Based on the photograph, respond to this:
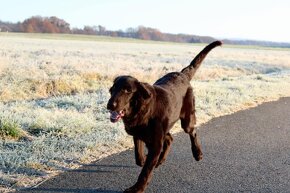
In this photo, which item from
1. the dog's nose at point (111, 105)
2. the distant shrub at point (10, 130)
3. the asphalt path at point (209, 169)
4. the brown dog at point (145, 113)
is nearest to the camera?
the dog's nose at point (111, 105)

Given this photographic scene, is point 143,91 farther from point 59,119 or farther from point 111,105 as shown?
point 59,119

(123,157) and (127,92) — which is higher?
(127,92)

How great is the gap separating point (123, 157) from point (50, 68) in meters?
11.3

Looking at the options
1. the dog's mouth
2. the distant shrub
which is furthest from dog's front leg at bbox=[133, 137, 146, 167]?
the distant shrub

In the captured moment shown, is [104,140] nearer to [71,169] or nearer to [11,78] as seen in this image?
[71,169]

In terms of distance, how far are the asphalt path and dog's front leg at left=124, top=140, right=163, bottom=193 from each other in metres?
0.29

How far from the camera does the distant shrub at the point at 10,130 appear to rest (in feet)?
22.7

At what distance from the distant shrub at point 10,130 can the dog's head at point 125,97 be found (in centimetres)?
286

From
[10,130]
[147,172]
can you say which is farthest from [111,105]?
[10,130]

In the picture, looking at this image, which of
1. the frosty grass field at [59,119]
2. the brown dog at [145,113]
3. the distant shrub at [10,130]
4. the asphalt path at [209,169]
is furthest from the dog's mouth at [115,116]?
the distant shrub at [10,130]

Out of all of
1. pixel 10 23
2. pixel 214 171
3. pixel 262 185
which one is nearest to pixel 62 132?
pixel 214 171

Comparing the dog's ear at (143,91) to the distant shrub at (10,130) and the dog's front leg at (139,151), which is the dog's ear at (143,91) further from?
the distant shrub at (10,130)

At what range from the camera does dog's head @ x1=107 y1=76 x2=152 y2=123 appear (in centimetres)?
443

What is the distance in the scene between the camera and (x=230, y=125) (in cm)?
956
